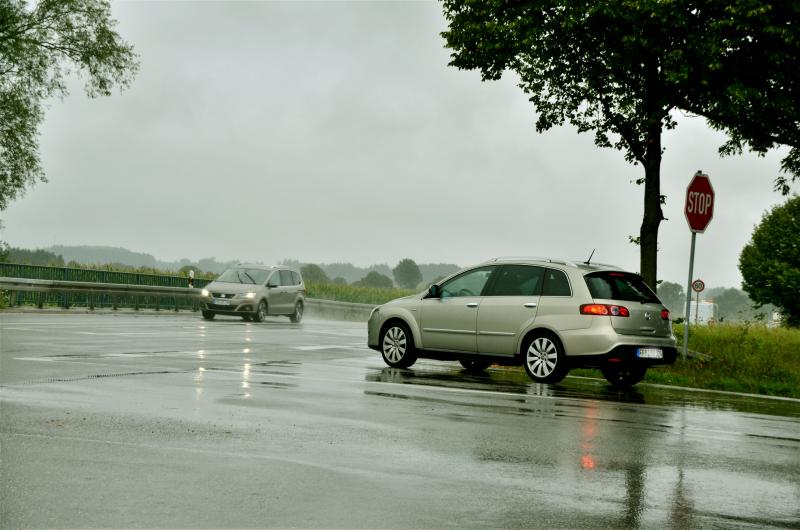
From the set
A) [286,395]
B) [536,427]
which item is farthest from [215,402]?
[536,427]

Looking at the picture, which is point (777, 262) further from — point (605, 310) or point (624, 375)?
point (605, 310)

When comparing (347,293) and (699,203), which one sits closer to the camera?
(699,203)

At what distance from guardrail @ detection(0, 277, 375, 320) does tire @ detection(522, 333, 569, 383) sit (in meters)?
22.3

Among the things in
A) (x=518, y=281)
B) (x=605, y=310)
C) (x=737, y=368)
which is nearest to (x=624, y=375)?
(x=605, y=310)

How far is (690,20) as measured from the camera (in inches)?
736

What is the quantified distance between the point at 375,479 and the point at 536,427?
3.13m

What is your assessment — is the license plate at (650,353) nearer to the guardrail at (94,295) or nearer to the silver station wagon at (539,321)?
the silver station wagon at (539,321)

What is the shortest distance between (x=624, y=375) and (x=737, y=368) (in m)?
3.69

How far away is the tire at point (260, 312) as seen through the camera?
3347 cm

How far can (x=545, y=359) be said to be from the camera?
47.2 ft

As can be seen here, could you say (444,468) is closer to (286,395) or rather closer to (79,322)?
(286,395)

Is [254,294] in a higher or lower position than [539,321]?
higher

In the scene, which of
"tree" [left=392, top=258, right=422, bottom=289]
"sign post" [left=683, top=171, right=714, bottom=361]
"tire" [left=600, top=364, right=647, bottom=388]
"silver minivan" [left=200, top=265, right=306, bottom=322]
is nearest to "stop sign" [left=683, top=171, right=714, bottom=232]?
"sign post" [left=683, top=171, right=714, bottom=361]

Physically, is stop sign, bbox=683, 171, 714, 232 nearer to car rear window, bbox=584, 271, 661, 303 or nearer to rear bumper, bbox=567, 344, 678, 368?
car rear window, bbox=584, 271, 661, 303
